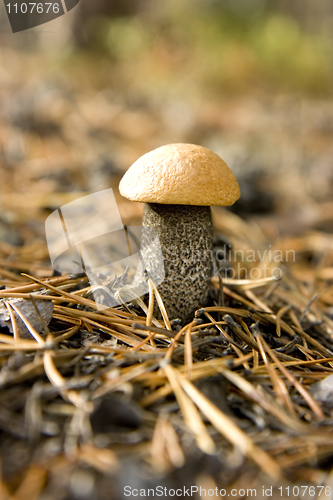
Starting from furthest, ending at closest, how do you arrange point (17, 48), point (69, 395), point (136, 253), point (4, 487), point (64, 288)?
point (17, 48)
point (136, 253)
point (64, 288)
point (69, 395)
point (4, 487)

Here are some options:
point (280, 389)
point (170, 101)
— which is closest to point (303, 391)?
point (280, 389)

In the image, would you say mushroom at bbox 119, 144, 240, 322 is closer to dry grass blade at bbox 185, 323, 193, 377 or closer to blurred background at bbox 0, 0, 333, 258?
dry grass blade at bbox 185, 323, 193, 377

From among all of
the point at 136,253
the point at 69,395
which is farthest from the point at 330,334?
the point at 69,395

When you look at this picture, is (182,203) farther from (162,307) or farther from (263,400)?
(263,400)

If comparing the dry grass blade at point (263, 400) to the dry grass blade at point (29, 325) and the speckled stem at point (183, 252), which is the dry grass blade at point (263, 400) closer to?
the speckled stem at point (183, 252)

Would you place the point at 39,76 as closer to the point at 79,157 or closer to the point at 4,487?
the point at 79,157

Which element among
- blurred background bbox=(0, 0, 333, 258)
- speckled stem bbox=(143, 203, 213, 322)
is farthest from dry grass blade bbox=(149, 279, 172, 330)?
blurred background bbox=(0, 0, 333, 258)

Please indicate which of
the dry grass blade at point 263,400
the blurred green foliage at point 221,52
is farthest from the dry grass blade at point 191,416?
the blurred green foliage at point 221,52
